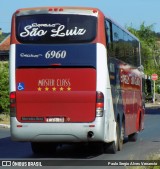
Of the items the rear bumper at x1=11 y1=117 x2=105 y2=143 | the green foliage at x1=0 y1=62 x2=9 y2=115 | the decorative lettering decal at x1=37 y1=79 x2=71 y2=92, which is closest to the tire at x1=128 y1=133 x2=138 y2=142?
the rear bumper at x1=11 y1=117 x2=105 y2=143

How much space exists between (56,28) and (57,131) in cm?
263

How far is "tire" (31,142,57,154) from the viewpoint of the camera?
19.1 meters

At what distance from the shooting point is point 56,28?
1748 centimetres

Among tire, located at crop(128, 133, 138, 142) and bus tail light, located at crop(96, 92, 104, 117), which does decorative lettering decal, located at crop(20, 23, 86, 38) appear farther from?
tire, located at crop(128, 133, 138, 142)

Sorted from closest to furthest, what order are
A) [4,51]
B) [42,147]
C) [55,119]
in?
[55,119] < [42,147] < [4,51]

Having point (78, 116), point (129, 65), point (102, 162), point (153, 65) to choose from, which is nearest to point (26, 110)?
point (78, 116)

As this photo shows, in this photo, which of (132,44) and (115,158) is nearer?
(115,158)

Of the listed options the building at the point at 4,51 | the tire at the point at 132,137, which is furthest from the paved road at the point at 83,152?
the building at the point at 4,51

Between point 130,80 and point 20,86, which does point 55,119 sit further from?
point 130,80

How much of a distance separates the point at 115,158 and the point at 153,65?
217 ft

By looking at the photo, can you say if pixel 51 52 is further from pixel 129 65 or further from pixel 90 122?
pixel 129 65

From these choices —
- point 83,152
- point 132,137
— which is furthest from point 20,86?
point 132,137

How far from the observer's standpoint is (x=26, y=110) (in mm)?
17344

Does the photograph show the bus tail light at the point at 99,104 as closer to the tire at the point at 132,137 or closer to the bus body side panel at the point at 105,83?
the bus body side panel at the point at 105,83
